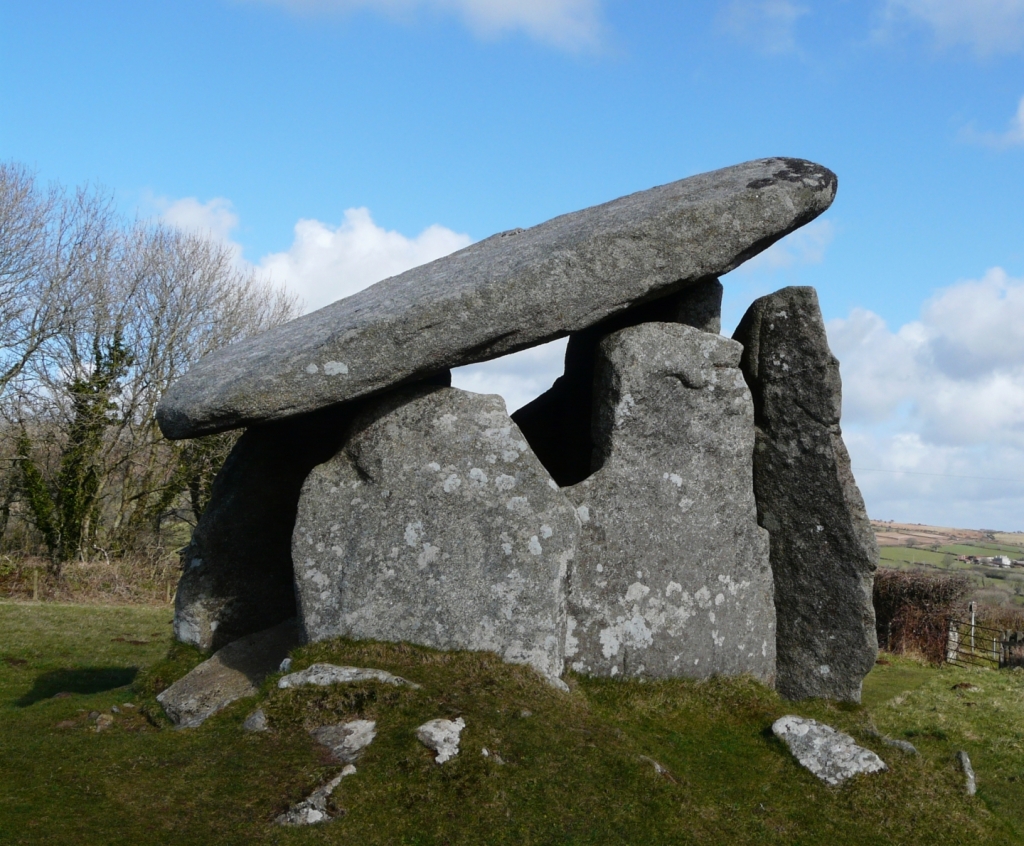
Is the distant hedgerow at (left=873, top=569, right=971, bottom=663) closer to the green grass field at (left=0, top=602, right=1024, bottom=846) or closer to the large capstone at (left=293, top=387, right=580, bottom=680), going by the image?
the green grass field at (left=0, top=602, right=1024, bottom=846)

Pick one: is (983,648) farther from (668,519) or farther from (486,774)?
(486,774)

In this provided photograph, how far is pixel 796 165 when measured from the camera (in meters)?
9.88

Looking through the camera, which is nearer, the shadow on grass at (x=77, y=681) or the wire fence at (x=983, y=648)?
the shadow on grass at (x=77, y=681)

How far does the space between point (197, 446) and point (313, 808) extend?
967 inches

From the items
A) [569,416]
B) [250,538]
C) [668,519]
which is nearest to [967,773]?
[668,519]

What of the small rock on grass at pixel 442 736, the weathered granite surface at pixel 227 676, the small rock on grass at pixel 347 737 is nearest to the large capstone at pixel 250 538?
the weathered granite surface at pixel 227 676

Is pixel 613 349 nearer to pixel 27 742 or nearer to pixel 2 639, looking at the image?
pixel 27 742

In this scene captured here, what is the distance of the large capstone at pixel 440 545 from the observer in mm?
8414

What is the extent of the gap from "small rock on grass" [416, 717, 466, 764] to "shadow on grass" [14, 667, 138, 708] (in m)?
5.79

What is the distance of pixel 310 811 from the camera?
6.37m

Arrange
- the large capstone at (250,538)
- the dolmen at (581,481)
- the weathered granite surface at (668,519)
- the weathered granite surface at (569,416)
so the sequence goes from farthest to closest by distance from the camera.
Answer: the weathered granite surface at (569,416), the large capstone at (250,538), the weathered granite surface at (668,519), the dolmen at (581,481)

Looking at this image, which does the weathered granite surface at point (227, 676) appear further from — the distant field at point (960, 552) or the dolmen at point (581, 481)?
the distant field at point (960, 552)

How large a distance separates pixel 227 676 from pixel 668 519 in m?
4.30

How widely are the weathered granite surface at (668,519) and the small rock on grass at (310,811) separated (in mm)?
2976
